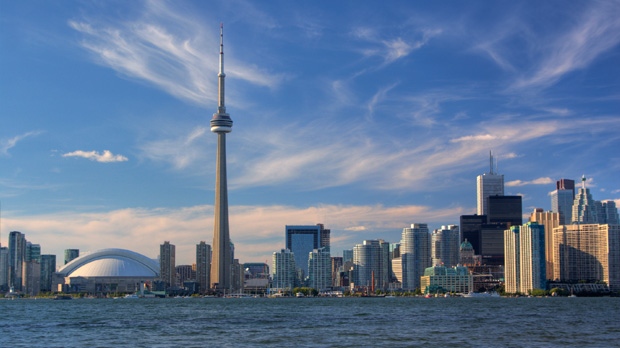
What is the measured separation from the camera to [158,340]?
70.4 m

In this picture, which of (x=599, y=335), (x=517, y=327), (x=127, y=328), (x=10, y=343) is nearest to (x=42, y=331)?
(x=127, y=328)

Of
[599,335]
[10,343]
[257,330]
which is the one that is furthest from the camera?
[257,330]

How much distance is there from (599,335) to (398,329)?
20.1 m

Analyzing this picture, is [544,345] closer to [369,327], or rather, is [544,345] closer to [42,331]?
[369,327]

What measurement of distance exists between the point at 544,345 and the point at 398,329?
847 inches

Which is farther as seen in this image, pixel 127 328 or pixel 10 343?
pixel 127 328

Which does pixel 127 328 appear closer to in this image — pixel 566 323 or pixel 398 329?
pixel 398 329

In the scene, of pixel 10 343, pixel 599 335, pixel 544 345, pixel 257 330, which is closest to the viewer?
pixel 544 345

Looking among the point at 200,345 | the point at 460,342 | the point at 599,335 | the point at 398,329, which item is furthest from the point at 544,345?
the point at 200,345

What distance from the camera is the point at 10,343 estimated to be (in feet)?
229

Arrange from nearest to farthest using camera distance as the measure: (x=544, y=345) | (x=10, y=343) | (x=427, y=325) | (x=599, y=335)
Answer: (x=544, y=345) → (x=10, y=343) → (x=599, y=335) → (x=427, y=325)

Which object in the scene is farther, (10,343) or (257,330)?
(257,330)

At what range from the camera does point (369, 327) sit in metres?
87.1

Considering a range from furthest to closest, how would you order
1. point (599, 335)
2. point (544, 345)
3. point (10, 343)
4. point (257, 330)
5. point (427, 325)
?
point (427, 325) → point (257, 330) → point (599, 335) → point (10, 343) → point (544, 345)
